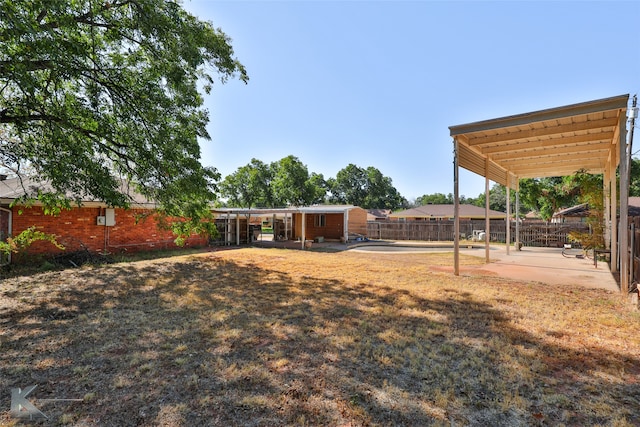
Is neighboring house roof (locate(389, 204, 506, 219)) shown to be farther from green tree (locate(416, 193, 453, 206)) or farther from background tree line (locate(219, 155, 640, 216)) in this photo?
green tree (locate(416, 193, 453, 206))

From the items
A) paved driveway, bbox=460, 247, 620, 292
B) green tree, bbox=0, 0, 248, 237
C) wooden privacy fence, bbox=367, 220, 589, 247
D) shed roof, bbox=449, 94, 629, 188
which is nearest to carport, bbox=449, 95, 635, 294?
shed roof, bbox=449, 94, 629, 188

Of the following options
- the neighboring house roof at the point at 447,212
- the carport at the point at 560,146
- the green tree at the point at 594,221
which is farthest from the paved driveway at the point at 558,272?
the neighboring house roof at the point at 447,212

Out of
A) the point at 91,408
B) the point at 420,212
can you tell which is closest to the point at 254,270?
the point at 91,408

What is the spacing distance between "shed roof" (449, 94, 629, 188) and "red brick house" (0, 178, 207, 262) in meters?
10.8

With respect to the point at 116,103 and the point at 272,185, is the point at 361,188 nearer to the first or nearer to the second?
the point at 272,185

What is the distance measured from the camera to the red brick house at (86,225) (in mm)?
9930

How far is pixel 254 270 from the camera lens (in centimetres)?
941

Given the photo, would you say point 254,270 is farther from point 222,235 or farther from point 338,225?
point 338,225

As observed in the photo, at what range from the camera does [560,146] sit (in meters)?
8.94

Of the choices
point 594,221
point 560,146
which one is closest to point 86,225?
point 560,146

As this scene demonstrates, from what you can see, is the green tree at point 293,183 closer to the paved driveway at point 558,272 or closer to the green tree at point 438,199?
the paved driveway at point 558,272

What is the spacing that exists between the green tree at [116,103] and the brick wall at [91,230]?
357 centimetres

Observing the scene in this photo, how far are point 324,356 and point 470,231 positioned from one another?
2226 centimetres

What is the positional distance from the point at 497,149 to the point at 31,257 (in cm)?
1532
